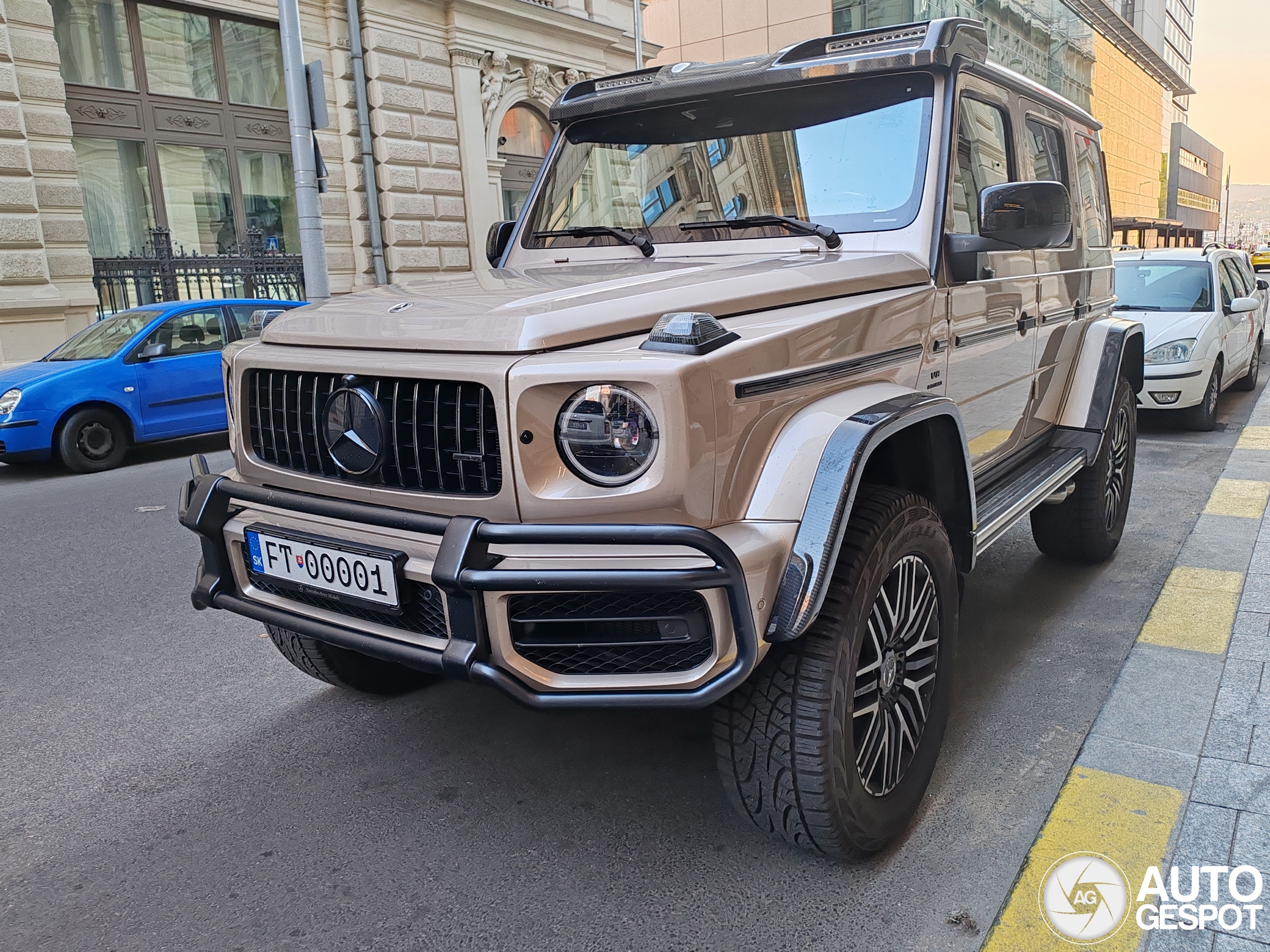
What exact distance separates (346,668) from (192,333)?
7387 millimetres

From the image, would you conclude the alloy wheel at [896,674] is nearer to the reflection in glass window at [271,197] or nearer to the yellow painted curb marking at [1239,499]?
the yellow painted curb marking at [1239,499]

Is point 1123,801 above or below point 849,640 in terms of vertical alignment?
below

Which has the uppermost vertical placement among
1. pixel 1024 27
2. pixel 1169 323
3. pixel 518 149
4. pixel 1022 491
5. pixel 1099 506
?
pixel 1024 27

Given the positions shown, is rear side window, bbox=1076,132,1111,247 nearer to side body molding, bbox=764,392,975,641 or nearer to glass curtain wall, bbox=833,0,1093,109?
side body molding, bbox=764,392,975,641

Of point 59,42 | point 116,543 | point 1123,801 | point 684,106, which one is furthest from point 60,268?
point 1123,801

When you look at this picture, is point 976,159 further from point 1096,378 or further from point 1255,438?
point 1255,438

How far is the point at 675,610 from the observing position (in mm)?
2018

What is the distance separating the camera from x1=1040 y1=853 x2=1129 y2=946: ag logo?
2166 mm

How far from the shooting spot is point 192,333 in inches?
377

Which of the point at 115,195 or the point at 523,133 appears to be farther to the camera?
the point at 523,133

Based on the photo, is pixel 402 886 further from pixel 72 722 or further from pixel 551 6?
pixel 551 6

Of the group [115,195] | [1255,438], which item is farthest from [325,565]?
[115,195]

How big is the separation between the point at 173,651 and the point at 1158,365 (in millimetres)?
7825

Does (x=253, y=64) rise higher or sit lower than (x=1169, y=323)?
higher
